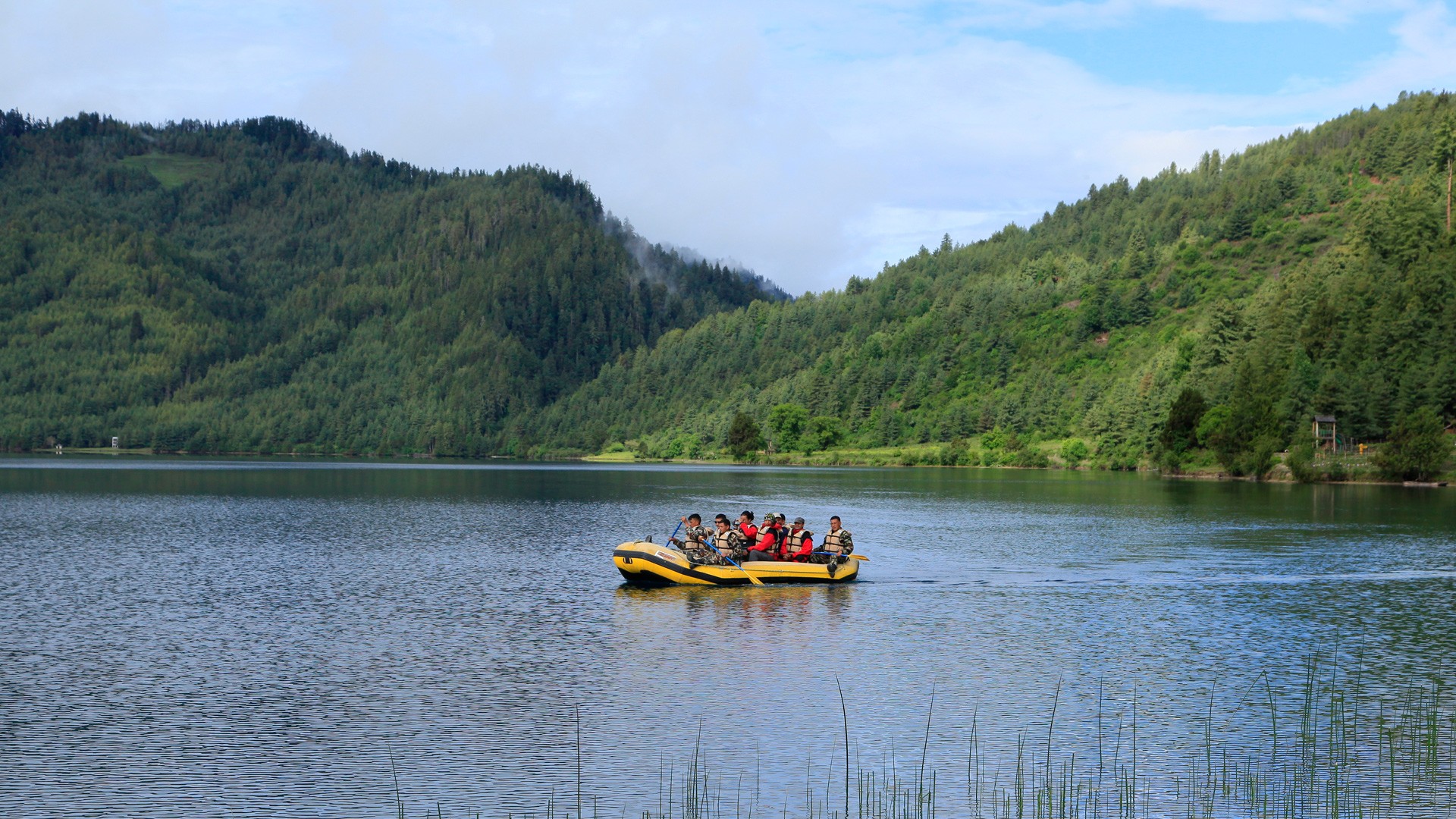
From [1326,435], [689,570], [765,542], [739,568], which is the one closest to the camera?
[689,570]

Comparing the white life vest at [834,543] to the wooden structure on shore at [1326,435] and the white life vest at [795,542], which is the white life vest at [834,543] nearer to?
the white life vest at [795,542]

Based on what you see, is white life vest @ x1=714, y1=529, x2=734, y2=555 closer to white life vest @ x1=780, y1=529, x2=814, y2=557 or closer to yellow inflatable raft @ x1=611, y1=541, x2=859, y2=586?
yellow inflatable raft @ x1=611, y1=541, x2=859, y2=586

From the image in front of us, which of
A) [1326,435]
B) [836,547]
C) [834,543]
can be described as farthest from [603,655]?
[1326,435]

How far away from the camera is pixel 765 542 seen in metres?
56.7

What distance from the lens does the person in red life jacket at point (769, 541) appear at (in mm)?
56656

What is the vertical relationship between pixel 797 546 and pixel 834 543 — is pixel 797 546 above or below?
below

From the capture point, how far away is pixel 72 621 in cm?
4434

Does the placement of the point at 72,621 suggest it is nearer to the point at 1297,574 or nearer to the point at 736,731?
the point at 736,731

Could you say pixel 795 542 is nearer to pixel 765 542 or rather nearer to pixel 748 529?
pixel 765 542

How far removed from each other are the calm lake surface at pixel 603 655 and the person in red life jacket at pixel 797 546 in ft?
5.95

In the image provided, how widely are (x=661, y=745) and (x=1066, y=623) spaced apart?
2339 centimetres

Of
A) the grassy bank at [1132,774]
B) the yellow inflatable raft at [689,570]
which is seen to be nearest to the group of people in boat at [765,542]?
the yellow inflatable raft at [689,570]

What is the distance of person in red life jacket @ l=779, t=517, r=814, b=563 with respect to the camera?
5688 cm

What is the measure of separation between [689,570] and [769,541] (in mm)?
4420
